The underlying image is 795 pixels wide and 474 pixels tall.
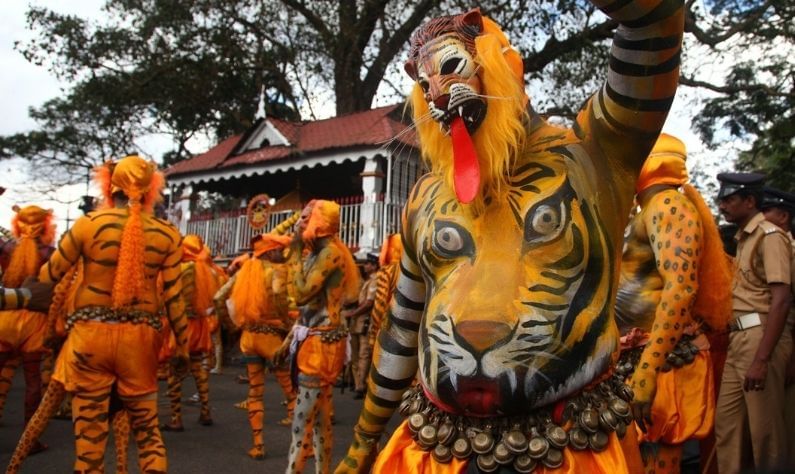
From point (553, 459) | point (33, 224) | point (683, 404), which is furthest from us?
point (33, 224)

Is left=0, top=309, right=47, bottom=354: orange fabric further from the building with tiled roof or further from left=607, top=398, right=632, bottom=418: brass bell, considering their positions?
the building with tiled roof

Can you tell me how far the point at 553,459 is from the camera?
6.26 feet

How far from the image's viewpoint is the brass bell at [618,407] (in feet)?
6.64

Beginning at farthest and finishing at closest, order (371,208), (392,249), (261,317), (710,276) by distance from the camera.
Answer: (371,208) → (261,317) → (392,249) → (710,276)

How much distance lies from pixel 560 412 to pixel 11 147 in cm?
3436

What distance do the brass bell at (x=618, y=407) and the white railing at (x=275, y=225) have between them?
14004 mm

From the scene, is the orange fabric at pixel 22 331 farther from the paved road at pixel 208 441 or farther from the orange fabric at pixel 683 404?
the orange fabric at pixel 683 404

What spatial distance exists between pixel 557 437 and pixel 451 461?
0.30 meters

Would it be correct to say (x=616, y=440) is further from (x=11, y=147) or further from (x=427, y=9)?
(x=11, y=147)

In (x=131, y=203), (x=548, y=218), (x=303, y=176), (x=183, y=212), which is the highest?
(x=303, y=176)

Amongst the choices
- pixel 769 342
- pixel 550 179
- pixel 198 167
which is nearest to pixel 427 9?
pixel 198 167

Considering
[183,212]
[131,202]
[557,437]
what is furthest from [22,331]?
[183,212]

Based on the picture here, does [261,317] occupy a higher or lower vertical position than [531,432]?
higher

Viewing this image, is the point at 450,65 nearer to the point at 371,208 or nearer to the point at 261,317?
the point at 261,317
